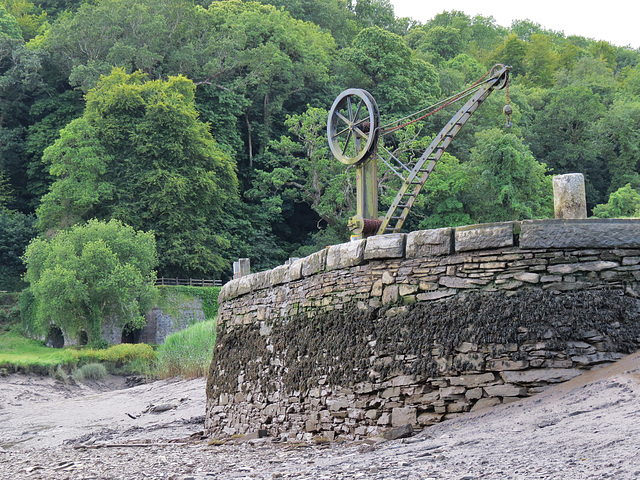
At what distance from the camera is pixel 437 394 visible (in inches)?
276

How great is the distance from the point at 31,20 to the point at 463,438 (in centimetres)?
5831

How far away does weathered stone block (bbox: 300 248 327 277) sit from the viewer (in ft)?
28.1

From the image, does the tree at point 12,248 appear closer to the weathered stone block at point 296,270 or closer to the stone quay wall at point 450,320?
the weathered stone block at point 296,270

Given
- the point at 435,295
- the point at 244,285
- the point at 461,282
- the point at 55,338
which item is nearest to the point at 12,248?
the point at 55,338

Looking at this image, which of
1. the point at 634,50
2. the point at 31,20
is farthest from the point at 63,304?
the point at 634,50

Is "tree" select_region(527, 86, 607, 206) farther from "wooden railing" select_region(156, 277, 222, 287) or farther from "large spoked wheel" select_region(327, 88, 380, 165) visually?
"large spoked wheel" select_region(327, 88, 380, 165)

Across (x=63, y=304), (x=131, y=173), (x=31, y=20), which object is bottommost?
(x=63, y=304)

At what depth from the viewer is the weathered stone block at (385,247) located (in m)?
7.51

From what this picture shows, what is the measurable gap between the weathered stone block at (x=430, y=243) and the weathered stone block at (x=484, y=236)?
4.1 inches

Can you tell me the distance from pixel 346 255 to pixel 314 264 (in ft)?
2.42

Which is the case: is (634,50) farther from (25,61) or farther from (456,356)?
(456,356)

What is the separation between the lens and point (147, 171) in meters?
40.3

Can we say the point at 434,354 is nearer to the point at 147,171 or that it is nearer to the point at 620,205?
the point at 147,171

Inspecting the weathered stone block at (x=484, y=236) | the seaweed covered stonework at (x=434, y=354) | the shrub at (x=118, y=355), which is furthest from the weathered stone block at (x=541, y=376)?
the shrub at (x=118, y=355)
